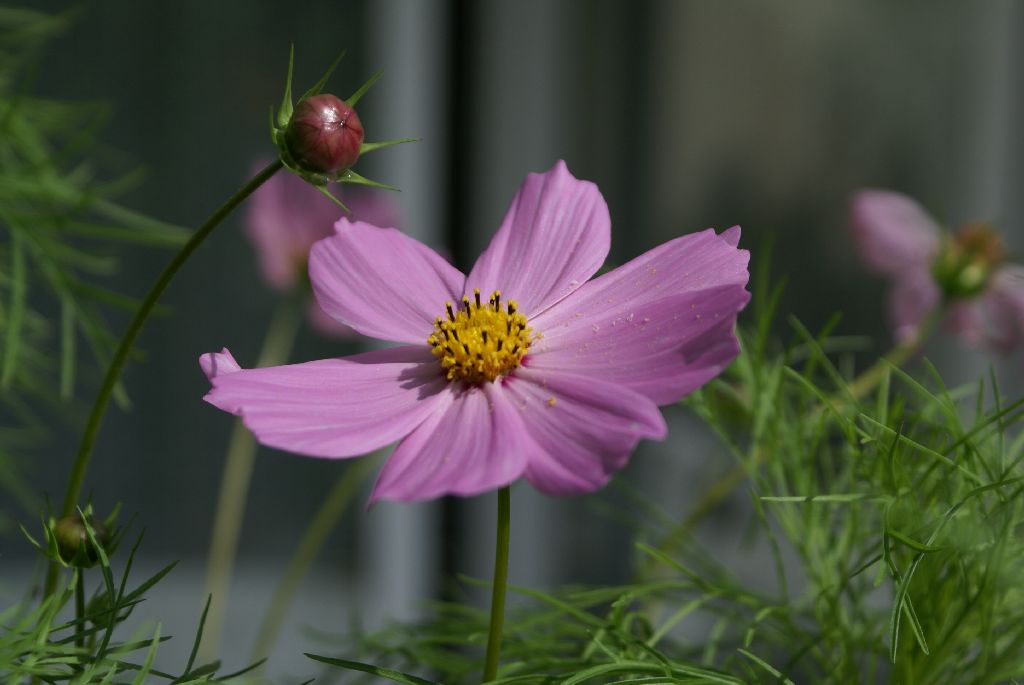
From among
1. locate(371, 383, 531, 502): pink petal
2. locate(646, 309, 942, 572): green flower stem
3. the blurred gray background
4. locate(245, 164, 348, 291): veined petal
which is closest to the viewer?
locate(371, 383, 531, 502): pink petal

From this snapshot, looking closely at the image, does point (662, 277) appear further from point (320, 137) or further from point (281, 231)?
point (281, 231)

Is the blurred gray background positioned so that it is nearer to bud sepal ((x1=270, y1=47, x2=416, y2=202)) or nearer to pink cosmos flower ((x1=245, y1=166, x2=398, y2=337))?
pink cosmos flower ((x1=245, y1=166, x2=398, y2=337))

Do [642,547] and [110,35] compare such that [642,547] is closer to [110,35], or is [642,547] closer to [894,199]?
[894,199]

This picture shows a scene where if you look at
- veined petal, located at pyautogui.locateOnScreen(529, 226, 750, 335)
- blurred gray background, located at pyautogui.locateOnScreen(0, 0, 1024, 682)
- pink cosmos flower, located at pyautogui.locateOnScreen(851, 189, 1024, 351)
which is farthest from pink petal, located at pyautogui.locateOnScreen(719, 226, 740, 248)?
blurred gray background, located at pyautogui.locateOnScreen(0, 0, 1024, 682)

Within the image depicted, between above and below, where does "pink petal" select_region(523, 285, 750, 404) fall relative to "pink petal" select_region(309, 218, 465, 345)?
below

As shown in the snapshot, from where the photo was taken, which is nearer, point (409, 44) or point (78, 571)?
point (78, 571)

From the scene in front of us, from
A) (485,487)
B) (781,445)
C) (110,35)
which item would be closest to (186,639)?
(110,35)

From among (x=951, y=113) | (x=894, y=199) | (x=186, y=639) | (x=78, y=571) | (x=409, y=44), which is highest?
(x=409, y=44)
